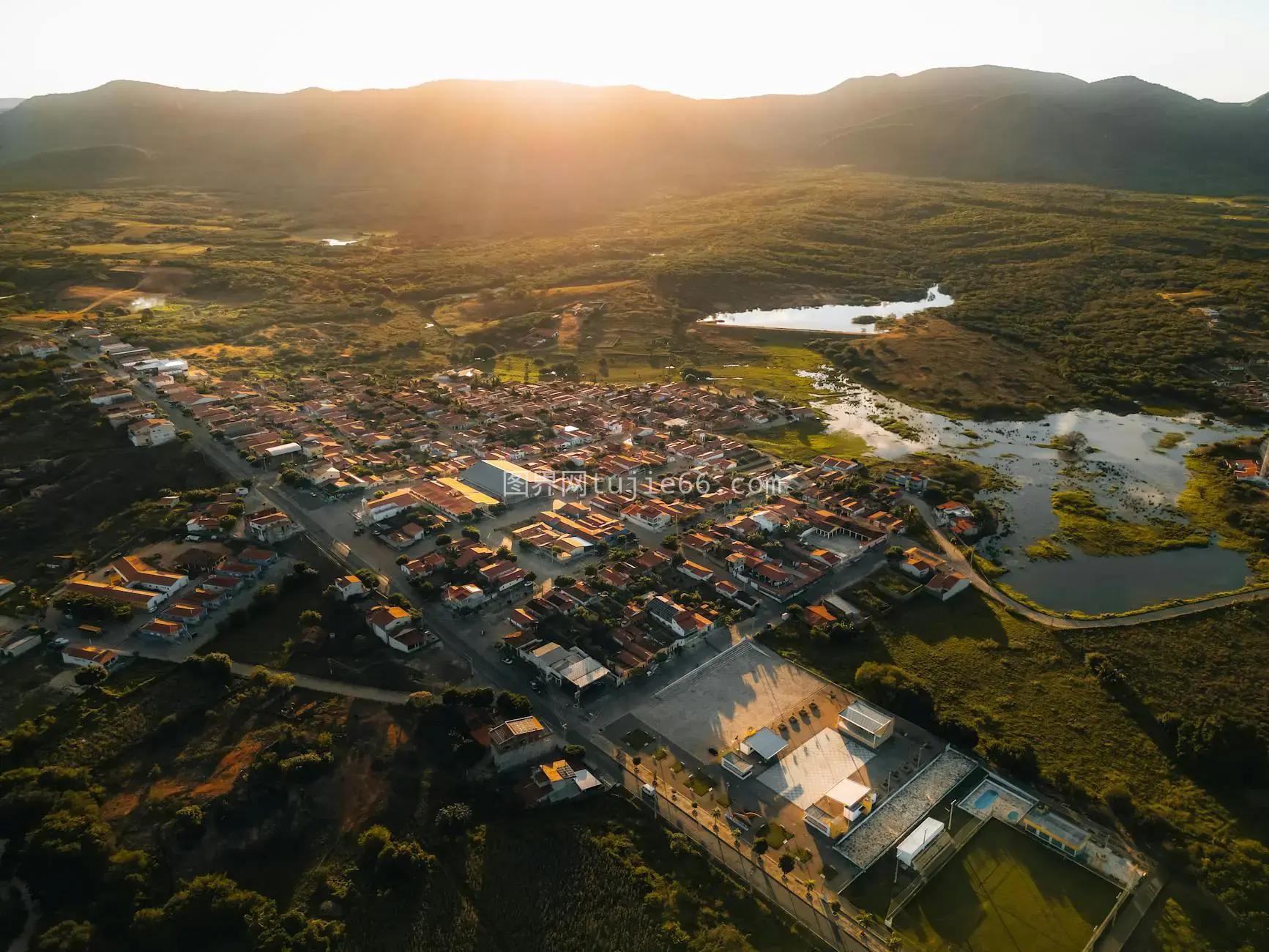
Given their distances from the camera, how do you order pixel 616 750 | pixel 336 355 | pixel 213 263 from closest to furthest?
pixel 616 750 < pixel 336 355 < pixel 213 263

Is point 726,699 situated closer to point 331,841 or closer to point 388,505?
point 331,841

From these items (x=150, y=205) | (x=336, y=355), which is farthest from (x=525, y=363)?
(x=150, y=205)

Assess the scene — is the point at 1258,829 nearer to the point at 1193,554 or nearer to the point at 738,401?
the point at 1193,554

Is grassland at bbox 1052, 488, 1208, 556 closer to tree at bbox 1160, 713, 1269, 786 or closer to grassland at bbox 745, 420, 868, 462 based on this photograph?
grassland at bbox 745, 420, 868, 462

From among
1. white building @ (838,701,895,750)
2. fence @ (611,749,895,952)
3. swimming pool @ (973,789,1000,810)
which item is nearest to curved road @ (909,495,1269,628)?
white building @ (838,701,895,750)

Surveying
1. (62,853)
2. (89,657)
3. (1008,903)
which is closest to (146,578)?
(89,657)

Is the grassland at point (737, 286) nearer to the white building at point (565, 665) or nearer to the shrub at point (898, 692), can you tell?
the shrub at point (898, 692)

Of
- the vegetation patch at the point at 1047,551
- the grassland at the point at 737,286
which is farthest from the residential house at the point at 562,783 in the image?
the grassland at the point at 737,286
